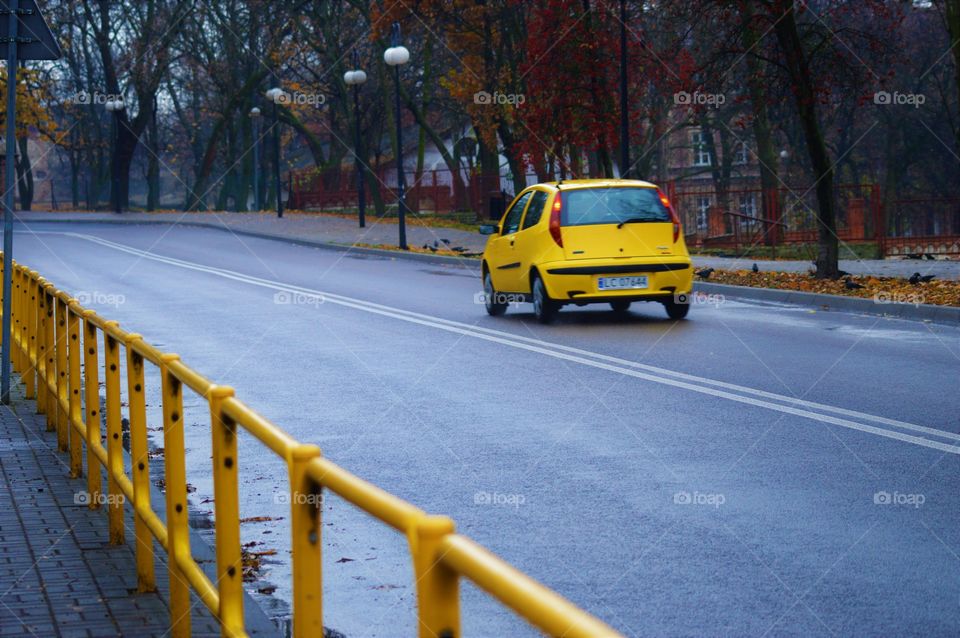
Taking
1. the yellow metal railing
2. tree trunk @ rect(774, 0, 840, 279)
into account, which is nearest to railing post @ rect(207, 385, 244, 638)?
the yellow metal railing

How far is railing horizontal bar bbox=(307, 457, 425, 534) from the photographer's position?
8.23 ft

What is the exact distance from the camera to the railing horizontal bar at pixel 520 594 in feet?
6.44

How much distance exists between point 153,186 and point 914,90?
1788 inches

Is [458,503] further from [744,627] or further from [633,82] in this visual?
[633,82]

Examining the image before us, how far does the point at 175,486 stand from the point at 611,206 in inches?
495

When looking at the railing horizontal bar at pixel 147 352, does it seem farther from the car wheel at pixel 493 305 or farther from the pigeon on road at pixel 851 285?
the pigeon on road at pixel 851 285

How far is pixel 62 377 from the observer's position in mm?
8109

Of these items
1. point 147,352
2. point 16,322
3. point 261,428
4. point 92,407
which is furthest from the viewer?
point 16,322

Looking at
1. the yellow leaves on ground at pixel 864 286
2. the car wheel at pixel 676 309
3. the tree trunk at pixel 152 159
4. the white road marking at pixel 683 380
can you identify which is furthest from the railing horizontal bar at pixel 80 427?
the tree trunk at pixel 152 159

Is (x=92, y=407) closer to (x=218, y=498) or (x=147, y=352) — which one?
(x=147, y=352)

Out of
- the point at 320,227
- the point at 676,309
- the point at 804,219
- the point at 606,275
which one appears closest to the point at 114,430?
the point at 606,275

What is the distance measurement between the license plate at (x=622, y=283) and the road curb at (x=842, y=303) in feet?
10.7

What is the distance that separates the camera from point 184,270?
2888 cm

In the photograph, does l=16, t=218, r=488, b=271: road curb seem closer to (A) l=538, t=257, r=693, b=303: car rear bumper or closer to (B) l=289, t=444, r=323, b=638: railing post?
(A) l=538, t=257, r=693, b=303: car rear bumper
